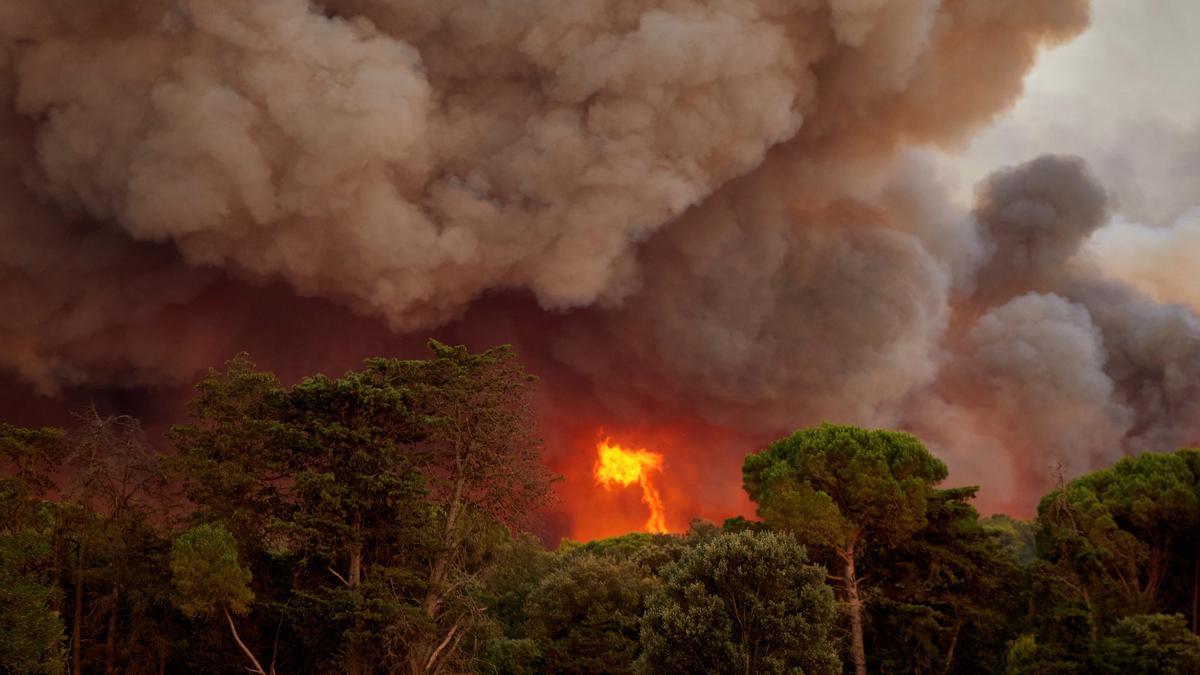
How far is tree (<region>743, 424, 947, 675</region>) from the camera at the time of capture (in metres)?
35.9

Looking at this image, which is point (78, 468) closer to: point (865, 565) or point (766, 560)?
point (766, 560)

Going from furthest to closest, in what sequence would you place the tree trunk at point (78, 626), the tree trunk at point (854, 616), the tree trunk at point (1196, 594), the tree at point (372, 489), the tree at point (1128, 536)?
the tree trunk at point (854, 616) → the tree trunk at point (1196, 594) → the tree at point (1128, 536) → the tree at point (372, 489) → the tree trunk at point (78, 626)

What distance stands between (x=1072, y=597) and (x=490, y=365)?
2494 cm

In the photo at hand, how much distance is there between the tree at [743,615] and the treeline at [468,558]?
75mm

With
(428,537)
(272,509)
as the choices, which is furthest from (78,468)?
(428,537)

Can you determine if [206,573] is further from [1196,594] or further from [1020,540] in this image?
[1020,540]

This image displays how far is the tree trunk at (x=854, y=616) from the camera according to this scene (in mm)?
34969

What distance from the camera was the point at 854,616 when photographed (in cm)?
3544

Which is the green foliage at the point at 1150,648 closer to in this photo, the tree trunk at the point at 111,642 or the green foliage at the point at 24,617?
the green foliage at the point at 24,617

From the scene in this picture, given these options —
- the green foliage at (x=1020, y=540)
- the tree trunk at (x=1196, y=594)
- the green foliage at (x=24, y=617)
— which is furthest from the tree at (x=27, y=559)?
the tree trunk at (x=1196, y=594)

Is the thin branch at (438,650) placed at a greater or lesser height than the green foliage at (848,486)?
lesser

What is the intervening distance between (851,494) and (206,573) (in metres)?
26.0

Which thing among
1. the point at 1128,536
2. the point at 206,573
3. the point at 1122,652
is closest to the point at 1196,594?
the point at 1128,536

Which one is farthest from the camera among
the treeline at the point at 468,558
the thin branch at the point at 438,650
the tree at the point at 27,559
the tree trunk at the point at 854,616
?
the tree trunk at the point at 854,616
